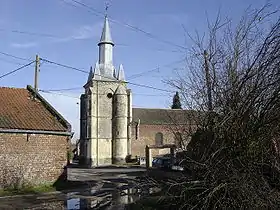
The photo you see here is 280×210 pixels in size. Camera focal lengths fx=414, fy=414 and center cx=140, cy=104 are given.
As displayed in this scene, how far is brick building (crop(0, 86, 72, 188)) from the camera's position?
21922 mm

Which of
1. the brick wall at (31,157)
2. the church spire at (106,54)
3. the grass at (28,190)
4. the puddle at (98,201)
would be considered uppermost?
the church spire at (106,54)

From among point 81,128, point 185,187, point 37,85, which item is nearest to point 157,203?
point 185,187

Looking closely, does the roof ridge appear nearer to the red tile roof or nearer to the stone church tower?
the red tile roof

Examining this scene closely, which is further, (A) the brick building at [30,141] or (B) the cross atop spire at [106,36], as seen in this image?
(B) the cross atop spire at [106,36]

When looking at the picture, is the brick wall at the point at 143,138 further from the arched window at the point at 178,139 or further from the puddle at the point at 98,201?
the arched window at the point at 178,139

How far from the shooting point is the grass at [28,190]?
2087 cm

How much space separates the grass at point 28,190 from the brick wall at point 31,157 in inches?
12.4

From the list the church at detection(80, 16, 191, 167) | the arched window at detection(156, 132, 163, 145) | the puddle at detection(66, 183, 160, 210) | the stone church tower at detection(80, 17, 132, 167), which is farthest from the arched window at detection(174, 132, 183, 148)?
the arched window at detection(156, 132, 163, 145)

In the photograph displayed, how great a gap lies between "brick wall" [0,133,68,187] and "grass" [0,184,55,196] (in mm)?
314

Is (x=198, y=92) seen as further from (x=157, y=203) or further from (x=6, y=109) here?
(x=6, y=109)

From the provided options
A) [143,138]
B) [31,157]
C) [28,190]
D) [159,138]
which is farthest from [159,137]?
[28,190]

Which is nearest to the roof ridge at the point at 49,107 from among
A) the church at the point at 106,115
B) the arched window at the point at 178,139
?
the arched window at the point at 178,139

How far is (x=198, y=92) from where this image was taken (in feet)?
35.3

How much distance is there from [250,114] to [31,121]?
56.6 ft
